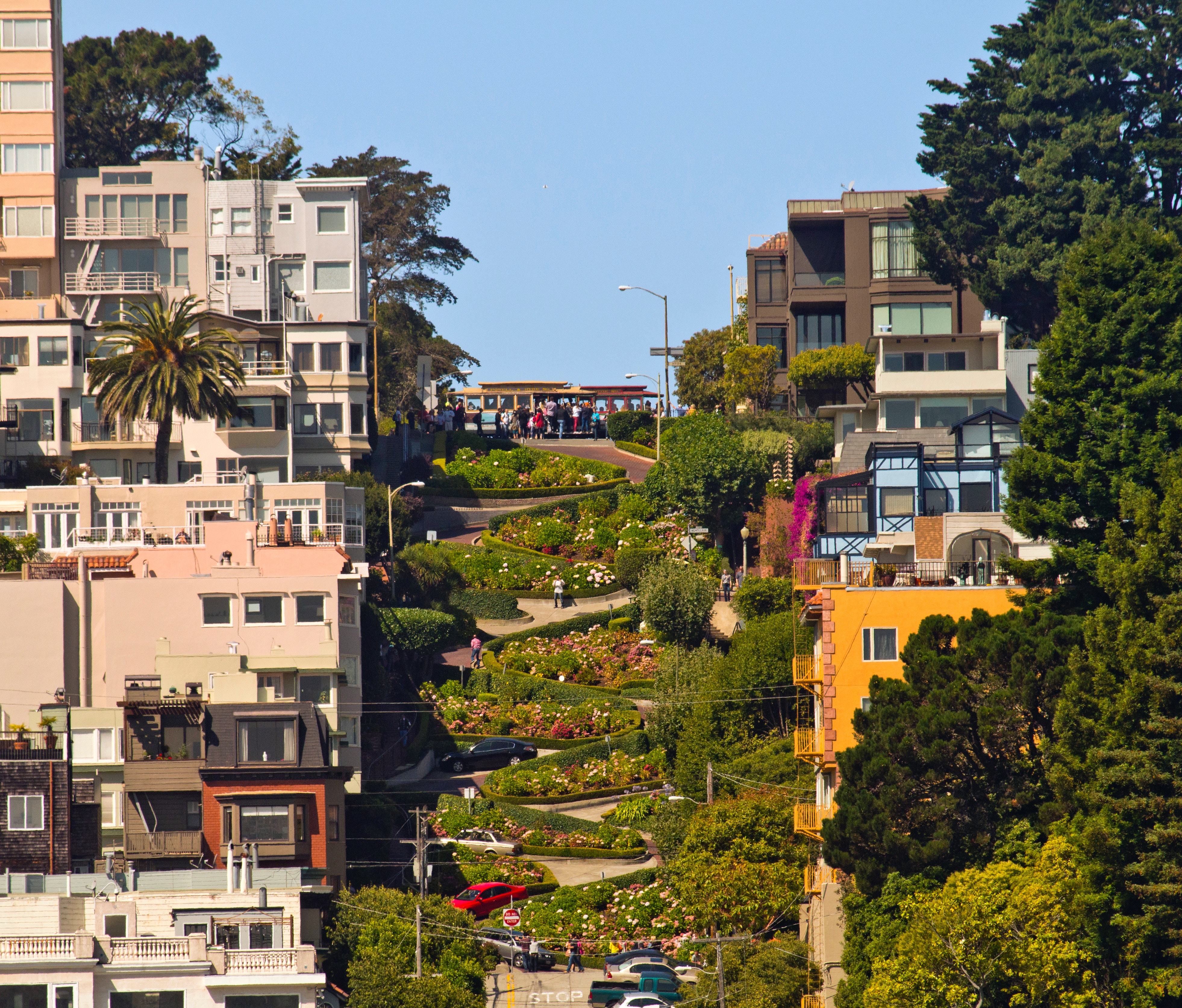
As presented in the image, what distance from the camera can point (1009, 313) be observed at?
357 feet

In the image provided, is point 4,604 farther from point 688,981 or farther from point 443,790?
point 688,981

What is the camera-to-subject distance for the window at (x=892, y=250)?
115812 millimetres

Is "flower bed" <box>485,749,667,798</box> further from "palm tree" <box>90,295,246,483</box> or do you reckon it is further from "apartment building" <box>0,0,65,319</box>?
"apartment building" <box>0,0,65,319</box>

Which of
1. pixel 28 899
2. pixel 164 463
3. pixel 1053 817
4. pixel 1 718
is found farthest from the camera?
pixel 164 463

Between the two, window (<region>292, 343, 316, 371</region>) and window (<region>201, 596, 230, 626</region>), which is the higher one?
window (<region>292, 343, 316, 371</region>)

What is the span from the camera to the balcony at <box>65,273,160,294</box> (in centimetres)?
11338

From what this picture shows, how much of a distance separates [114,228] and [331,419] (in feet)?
56.5

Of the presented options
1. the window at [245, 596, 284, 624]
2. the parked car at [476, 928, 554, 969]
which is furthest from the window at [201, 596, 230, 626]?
the parked car at [476, 928, 554, 969]

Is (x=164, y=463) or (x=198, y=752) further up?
(x=164, y=463)

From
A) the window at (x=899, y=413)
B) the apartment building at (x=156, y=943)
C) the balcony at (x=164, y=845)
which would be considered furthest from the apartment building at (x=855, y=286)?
the apartment building at (x=156, y=943)

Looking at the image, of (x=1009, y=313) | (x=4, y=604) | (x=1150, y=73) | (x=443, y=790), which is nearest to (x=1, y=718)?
(x=4, y=604)

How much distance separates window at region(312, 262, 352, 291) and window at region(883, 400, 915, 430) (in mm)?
32222

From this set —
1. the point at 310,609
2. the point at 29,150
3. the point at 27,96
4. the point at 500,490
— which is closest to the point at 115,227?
the point at 29,150

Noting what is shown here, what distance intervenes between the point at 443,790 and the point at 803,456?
31413 millimetres
